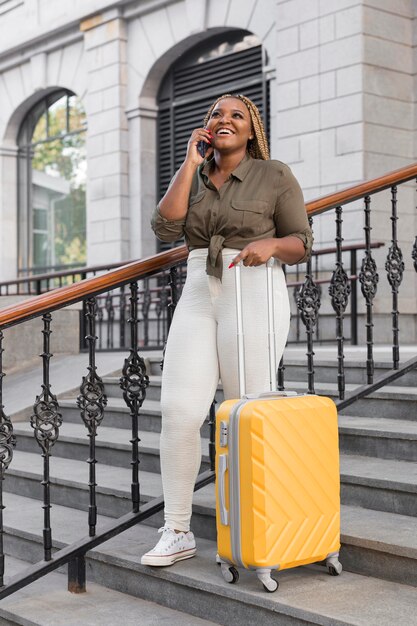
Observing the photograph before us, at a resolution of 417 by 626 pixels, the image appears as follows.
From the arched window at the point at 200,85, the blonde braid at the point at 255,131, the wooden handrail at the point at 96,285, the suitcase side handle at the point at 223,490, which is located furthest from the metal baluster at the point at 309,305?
the arched window at the point at 200,85

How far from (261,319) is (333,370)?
2.31 metres

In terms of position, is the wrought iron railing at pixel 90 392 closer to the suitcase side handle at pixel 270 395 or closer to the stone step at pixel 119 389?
the suitcase side handle at pixel 270 395

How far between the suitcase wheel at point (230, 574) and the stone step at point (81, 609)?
213 millimetres

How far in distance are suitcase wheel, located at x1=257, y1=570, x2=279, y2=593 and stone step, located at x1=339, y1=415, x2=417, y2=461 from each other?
1270 millimetres

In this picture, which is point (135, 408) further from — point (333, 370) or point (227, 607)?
point (333, 370)

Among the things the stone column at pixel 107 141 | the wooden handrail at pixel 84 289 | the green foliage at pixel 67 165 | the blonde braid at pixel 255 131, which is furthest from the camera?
the green foliage at pixel 67 165

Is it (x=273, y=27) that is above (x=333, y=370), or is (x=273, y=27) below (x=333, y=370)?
above

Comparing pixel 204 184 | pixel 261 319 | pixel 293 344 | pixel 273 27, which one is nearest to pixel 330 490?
pixel 261 319

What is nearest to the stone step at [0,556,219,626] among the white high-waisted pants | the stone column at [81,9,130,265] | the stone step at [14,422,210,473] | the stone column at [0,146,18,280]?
the white high-waisted pants

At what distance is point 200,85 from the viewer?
13156 millimetres

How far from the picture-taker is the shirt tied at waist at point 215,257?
12.4 feet

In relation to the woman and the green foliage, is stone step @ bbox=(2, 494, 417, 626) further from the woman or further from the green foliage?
the green foliage

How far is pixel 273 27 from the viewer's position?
37.9ft

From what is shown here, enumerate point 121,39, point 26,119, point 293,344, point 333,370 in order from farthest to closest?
point 26,119 → point 121,39 → point 293,344 → point 333,370
